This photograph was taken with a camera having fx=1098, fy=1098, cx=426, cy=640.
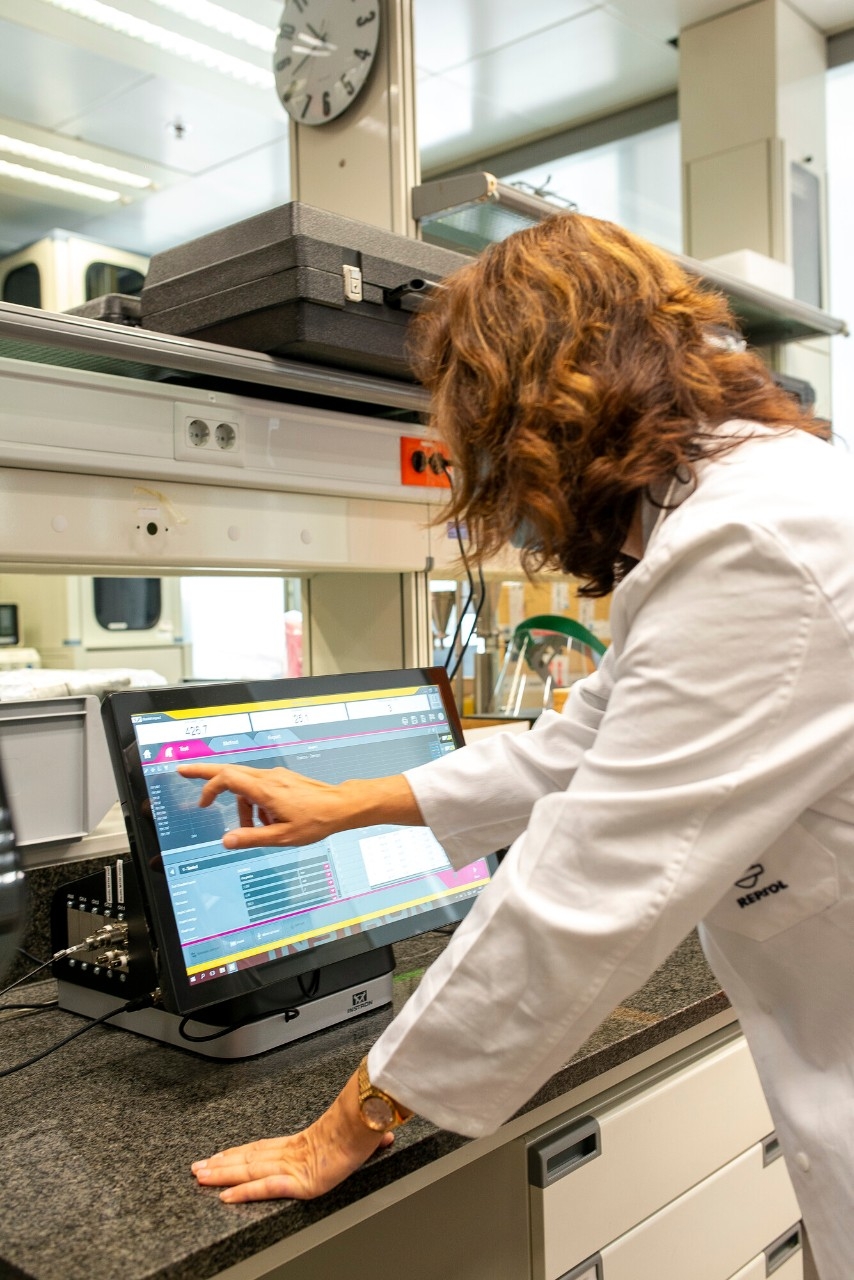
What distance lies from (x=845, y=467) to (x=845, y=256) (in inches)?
A: 123

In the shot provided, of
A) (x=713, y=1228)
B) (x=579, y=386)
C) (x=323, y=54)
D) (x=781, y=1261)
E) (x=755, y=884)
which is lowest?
(x=781, y=1261)

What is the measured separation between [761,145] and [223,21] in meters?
1.78

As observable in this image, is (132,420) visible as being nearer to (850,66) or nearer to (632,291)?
(632,291)

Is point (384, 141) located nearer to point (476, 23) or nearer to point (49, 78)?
point (476, 23)

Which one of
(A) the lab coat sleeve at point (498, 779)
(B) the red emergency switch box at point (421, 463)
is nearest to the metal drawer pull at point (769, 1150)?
(A) the lab coat sleeve at point (498, 779)

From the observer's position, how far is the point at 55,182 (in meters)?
4.88

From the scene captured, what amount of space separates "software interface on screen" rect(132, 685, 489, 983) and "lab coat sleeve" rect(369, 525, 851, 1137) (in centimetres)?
31

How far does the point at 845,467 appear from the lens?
2.77 ft

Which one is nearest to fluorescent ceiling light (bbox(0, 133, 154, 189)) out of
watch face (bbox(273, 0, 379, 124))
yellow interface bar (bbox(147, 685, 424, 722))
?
watch face (bbox(273, 0, 379, 124))

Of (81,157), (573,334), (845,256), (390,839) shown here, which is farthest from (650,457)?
(81,157)

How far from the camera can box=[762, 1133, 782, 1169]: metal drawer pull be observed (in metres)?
1.39

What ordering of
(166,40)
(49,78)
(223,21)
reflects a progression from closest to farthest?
1. (223,21)
2. (166,40)
3. (49,78)

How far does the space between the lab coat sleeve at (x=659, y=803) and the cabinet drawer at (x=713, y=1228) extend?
53cm

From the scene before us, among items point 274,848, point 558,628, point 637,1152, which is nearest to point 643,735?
point 274,848
